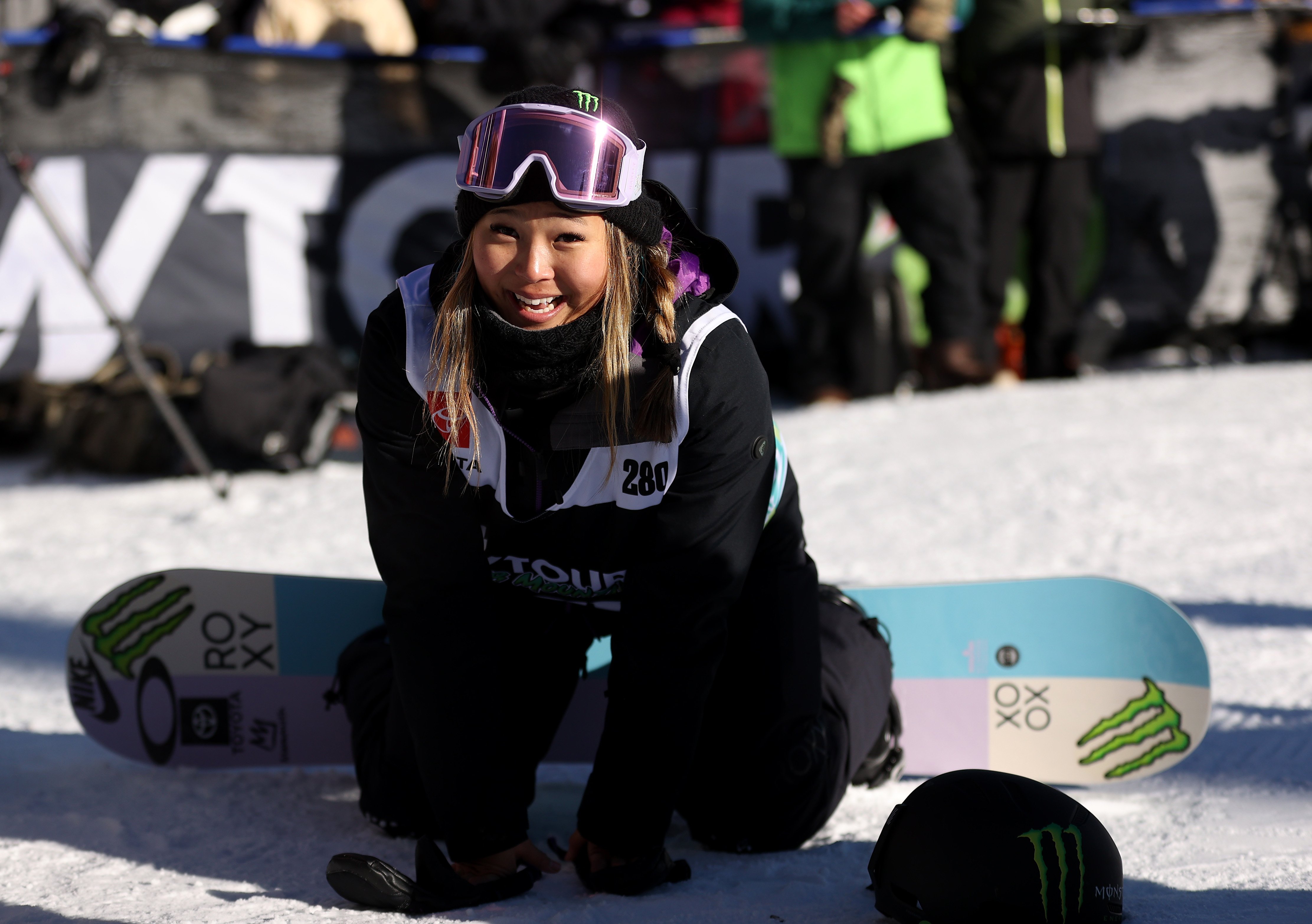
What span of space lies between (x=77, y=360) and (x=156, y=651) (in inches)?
140

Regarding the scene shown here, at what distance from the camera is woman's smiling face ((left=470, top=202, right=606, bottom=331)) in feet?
5.99

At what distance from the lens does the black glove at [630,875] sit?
194cm

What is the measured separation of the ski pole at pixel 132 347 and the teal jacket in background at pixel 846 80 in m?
2.66

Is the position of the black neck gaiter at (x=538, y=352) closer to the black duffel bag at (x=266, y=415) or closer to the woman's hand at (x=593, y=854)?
the woman's hand at (x=593, y=854)

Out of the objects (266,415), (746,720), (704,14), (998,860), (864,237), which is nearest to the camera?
(998,860)

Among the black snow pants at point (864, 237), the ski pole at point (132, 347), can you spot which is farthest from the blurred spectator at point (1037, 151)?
the ski pole at point (132, 347)

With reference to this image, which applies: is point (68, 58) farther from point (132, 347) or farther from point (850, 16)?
point (850, 16)

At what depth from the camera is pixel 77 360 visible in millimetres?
5684

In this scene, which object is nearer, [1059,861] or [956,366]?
[1059,861]

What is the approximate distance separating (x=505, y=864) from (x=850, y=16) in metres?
4.15

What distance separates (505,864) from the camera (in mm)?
1986

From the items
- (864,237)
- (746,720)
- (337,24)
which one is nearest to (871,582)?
(746,720)

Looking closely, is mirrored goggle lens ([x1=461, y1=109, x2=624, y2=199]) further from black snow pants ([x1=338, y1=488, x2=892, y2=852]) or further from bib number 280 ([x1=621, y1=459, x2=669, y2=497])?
black snow pants ([x1=338, y1=488, x2=892, y2=852])

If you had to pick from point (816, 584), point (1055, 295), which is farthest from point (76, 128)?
point (816, 584)
